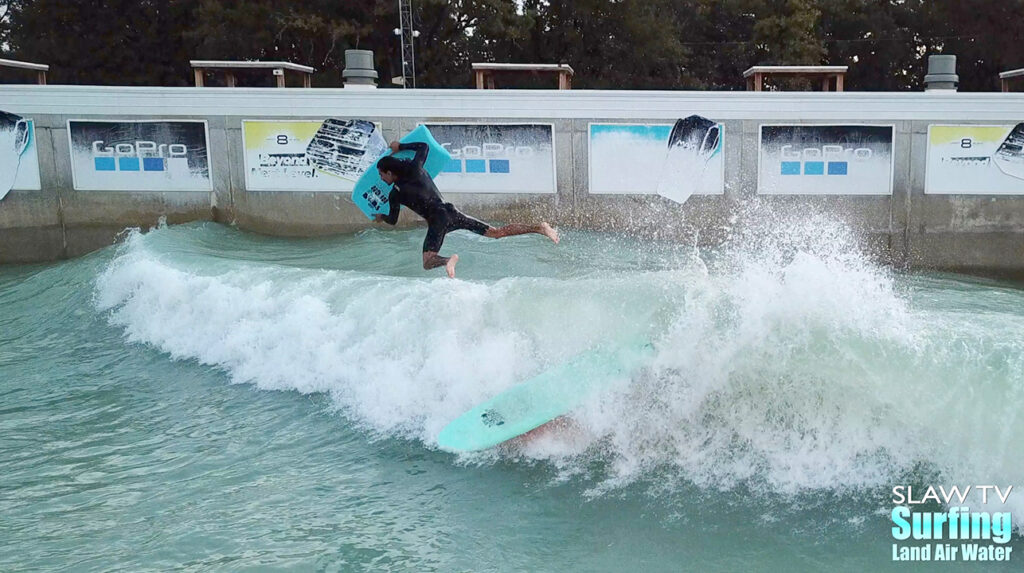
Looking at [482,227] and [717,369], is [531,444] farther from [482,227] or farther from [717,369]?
[482,227]

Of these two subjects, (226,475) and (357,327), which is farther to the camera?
(357,327)

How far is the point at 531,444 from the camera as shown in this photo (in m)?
5.42

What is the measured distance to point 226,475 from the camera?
5.25 m

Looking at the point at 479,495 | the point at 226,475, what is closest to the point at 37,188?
the point at 226,475

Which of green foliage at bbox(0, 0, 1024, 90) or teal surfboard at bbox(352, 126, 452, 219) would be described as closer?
teal surfboard at bbox(352, 126, 452, 219)

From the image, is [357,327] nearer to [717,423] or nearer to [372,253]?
[717,423]

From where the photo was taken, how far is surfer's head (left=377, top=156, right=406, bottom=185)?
27.7ft

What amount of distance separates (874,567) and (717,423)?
134 cm

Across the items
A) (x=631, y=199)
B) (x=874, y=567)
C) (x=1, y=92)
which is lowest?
(x=874, y=567)

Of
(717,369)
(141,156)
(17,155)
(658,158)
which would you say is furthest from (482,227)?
(17,155)

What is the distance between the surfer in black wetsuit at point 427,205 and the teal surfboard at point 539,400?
10.1 ft

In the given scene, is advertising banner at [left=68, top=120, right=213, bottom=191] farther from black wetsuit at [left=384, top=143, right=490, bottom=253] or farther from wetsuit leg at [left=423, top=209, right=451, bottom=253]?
wetsuit leg at [left=423, top=209, right=451, bottom=253]

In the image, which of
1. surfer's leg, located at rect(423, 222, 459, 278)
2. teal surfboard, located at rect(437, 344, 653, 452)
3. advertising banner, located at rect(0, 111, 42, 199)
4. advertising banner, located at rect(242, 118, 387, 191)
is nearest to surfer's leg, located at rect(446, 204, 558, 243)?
surfer's leg, located at rect(423, 222, 459, 278)

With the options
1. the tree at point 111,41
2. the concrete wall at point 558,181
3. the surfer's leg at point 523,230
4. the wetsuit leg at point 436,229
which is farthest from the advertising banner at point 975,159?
the tree at point 111,41
